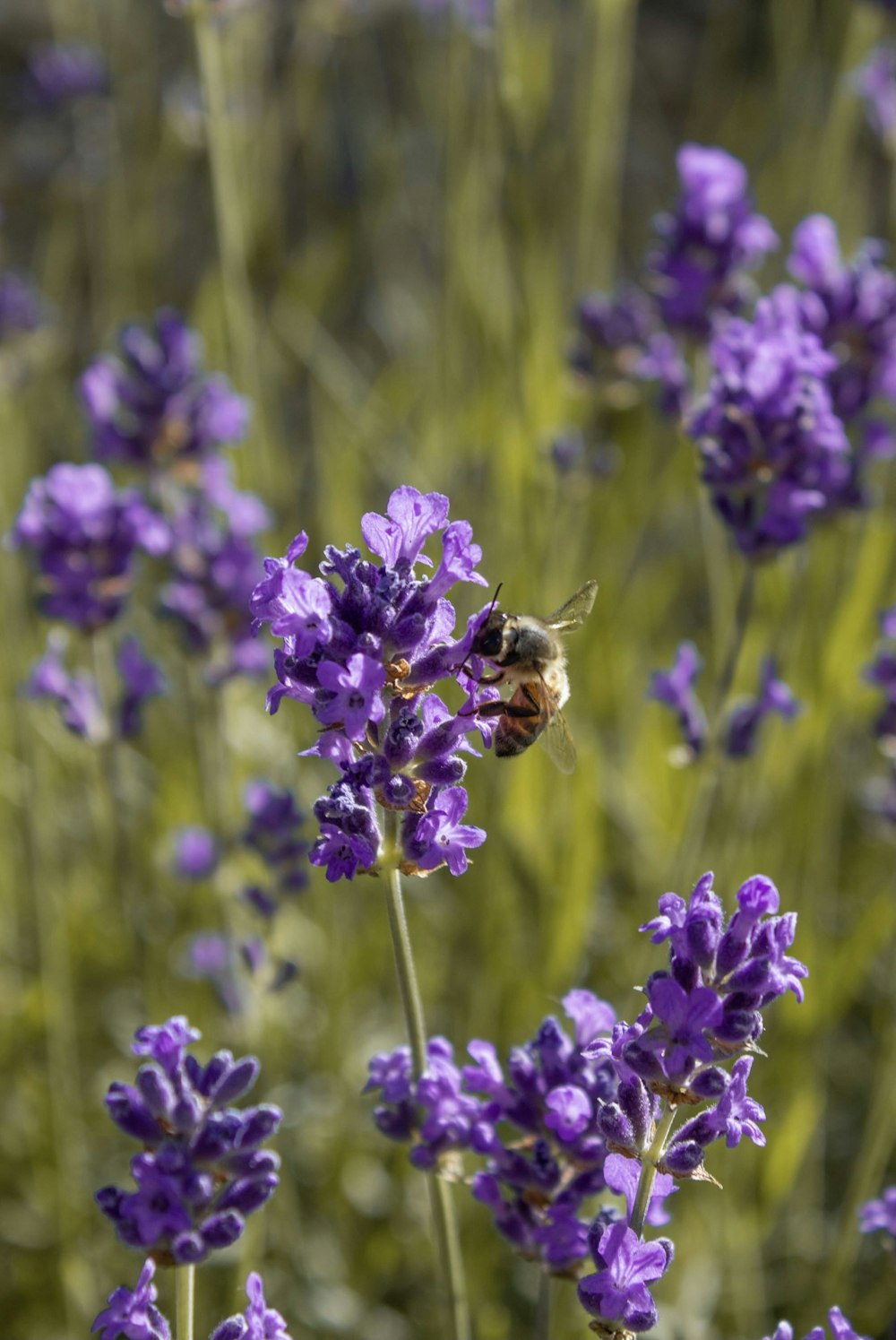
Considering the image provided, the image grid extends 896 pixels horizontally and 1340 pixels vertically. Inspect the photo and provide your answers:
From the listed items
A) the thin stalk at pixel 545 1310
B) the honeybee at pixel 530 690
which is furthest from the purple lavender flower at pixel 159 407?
the thin stalk at pixel 545 1310

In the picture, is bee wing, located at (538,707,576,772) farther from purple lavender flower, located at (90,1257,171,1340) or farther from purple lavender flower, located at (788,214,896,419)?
purple lavender flower, located at (788,214,896,419)

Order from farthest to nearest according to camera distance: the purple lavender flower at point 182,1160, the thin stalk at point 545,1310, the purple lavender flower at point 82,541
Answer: the purple lavender flower at point 82,541 < the thin stalk at point 545,1310 < the purple lavender flower at point 182,1160

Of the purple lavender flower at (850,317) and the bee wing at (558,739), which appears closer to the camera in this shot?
the bee wing at (558,739)

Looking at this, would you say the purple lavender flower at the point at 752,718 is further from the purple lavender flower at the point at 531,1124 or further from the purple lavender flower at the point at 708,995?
the purple lavender flower at the point at 708,995

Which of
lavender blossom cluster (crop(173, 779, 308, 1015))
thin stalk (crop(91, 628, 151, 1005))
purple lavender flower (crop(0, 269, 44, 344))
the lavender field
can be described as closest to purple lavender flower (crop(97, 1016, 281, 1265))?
the lavender field

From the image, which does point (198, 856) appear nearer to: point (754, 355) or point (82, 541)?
point (82, 541)

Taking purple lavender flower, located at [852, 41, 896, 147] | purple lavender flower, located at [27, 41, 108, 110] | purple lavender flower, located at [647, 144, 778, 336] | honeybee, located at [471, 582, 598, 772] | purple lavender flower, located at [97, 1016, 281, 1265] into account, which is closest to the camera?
purple lavender flower, located at [97, 1016, 281, 1265]

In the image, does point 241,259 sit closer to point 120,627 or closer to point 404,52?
point 120,627
